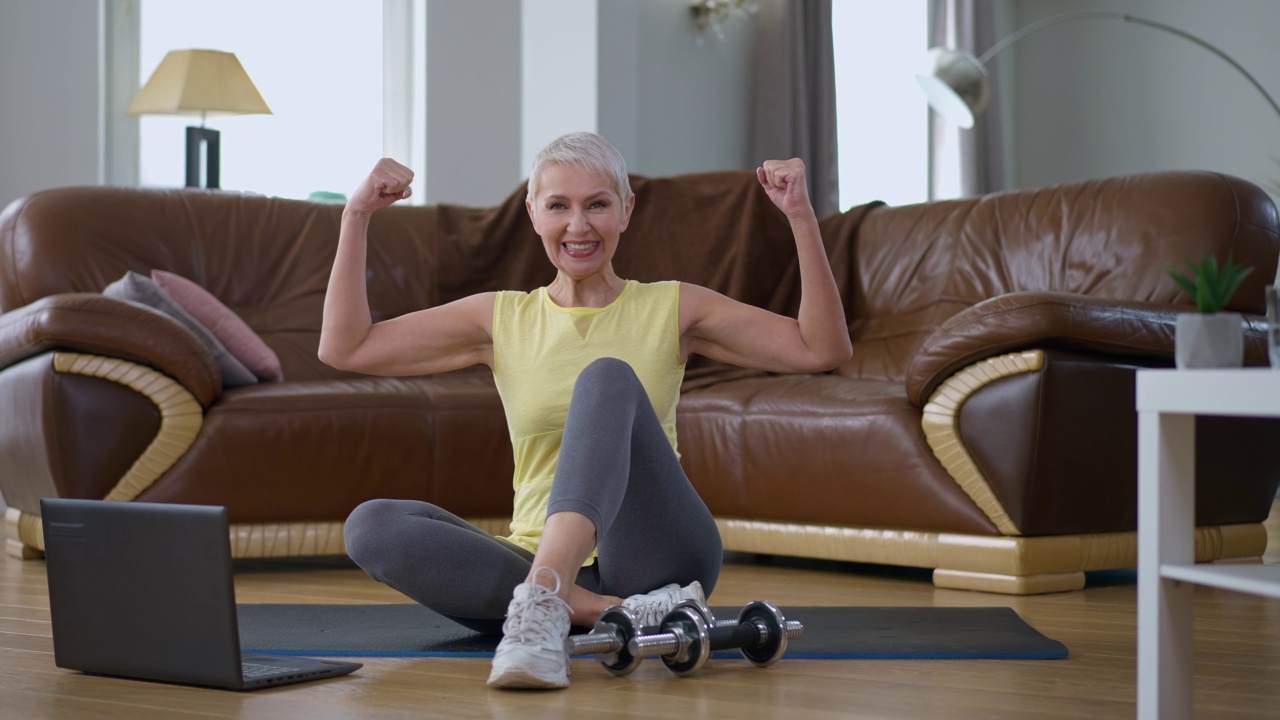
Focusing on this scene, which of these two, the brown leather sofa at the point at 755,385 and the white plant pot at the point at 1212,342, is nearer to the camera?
the white plant pot at the point at 1212,342

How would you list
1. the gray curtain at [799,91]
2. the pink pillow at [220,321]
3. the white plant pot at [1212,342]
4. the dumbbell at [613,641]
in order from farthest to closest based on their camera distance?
the gray curtain at [799,91] < the pink pillow at [220,321] < the dumbbell at [613,641] < the white plant pot at [1212,342]

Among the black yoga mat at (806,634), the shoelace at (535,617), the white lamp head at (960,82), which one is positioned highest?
the white lamp head at (960,82)

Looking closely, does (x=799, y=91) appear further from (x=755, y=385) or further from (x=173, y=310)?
(x=173, y=310)

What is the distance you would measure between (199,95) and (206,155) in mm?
201

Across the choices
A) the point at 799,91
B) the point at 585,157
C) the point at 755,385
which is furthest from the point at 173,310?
the point at 799,91

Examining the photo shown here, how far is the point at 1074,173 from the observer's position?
7422 mm

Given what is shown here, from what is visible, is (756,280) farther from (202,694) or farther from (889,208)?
(202,694)

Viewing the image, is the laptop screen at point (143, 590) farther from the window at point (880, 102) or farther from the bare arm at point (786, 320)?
the window at point (880, 102)

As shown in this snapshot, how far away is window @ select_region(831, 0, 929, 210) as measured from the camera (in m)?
6.75

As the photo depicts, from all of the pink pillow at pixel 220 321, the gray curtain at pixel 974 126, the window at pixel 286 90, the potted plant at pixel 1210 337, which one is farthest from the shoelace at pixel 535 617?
the gray curtain at pixel 974 126

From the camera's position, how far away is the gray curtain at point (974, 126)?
6996 mm

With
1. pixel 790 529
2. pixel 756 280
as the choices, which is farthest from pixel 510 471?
pixel 756 280

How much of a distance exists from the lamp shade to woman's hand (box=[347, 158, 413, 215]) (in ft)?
8.96

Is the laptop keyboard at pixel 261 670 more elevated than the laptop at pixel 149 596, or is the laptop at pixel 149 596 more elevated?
the laptop at pixel 149 596
